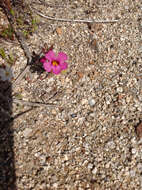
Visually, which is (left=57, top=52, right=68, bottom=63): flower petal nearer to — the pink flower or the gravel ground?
the pink flower

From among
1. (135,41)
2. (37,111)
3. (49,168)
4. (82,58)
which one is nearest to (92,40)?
(82,58)

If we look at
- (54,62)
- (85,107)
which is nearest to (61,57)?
(54,62)

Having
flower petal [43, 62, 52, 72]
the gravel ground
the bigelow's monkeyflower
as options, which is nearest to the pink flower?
flower petal [43, 62, 52, 72]

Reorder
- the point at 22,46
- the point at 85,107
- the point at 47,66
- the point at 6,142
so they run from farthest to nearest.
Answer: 1. the point at 22,46
2. the point at 85,107
3. the point at 47,66
4. the point at 6,142

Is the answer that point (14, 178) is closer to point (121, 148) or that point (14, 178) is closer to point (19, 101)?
point (19, 101)

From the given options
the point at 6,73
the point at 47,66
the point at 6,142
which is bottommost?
the point at 6,142

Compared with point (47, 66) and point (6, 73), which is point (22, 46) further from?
point (47, 66)
